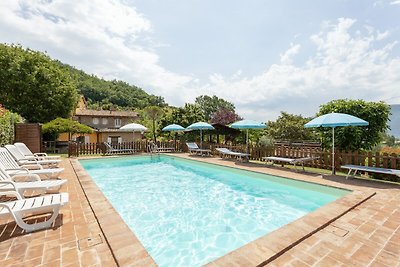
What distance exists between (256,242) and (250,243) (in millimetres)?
98

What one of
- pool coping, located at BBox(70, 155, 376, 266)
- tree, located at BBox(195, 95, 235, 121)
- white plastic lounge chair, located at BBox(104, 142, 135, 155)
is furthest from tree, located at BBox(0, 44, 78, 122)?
tree, located at BBox(195, 95, 235, 121)

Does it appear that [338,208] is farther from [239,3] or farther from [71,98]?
[71,98]

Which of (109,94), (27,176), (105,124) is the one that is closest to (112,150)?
(27,176)

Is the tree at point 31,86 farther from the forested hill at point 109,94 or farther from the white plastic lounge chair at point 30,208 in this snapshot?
the forested hill at point 109,94

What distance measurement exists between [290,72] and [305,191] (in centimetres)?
1053

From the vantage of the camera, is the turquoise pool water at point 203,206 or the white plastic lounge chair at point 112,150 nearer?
the turquoise pool water at point 203,206

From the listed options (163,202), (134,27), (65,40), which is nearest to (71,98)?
(65,40)

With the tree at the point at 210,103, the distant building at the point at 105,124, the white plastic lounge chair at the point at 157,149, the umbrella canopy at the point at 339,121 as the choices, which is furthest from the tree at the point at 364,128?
the tree at the point at 210,103

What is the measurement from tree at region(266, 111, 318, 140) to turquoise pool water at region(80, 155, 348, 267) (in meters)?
15.9

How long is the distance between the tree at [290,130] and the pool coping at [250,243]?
1997 centimetres

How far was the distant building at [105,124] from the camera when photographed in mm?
34094

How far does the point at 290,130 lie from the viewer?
78.0 ft

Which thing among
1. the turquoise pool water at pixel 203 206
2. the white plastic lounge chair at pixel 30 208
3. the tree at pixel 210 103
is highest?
the tree at pixel 210 103

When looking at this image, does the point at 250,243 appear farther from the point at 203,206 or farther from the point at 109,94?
the point at 109,94
